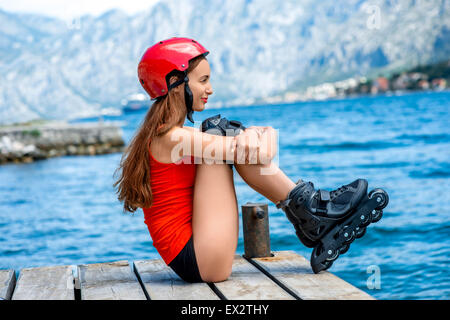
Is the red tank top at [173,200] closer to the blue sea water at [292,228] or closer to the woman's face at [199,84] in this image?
the woman's face at [199,84]

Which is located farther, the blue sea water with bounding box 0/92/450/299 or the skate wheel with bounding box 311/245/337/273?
the blue sea water with bounding box 0/92/450/299

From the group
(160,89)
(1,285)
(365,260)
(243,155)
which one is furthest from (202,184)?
(365,260)

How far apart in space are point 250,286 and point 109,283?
956mm

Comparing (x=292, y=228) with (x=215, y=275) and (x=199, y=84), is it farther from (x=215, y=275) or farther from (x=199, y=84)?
(x=199, y=84)

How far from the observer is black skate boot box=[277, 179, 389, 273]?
3363mm

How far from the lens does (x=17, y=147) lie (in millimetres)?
31516

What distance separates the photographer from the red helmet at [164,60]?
3334 millimetres

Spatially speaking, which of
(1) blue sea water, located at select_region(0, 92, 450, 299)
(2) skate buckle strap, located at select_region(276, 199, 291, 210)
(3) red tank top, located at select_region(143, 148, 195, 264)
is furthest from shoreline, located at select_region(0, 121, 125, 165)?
(2) skate buckle strap, located at select_region(276, 199, 291, 210)

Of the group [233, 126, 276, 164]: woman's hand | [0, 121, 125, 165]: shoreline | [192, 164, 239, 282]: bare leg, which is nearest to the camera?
[233, 126, 276, 164]: woman's hand

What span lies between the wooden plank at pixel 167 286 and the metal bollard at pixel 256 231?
26.9 inches

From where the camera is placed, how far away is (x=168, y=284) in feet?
11.9

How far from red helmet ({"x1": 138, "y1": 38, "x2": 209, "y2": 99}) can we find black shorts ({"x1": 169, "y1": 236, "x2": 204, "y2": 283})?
94 cm

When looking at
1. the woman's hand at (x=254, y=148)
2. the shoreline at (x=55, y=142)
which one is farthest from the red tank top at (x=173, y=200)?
the shoreline at (x=55, y=142)

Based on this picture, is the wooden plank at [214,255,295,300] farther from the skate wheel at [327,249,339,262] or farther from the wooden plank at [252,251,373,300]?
the skate wheel at [327,249,339,262]
